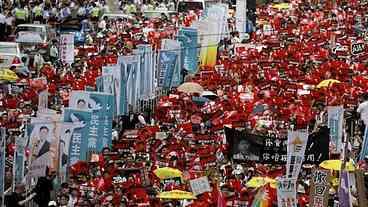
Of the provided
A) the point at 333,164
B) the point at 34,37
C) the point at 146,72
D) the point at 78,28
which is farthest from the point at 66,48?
the point at 333,164

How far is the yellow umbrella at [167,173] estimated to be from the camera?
63.5 ft

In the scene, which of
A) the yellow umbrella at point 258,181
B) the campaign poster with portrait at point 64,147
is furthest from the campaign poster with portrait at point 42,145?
the yellow umbrella at point 258,181

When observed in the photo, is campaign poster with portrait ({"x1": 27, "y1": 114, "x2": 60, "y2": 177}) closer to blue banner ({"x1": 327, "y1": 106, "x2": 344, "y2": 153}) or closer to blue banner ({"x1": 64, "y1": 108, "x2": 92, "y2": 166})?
blue banner ({"x1": 64, "y1": 108, "x2": 92, "y2": 166})

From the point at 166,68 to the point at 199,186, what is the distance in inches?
449

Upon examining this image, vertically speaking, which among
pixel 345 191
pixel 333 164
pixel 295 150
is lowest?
pixel 333 164

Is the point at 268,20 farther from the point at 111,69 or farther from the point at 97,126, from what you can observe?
the point at 97,126

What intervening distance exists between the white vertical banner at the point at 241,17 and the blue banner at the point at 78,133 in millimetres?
19729

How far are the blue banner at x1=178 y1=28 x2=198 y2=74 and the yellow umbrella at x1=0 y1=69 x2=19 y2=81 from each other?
519cm

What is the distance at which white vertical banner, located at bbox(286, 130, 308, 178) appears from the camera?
18.3 metres

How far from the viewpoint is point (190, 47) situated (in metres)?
32.7

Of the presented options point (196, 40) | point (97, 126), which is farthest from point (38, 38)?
point (97, 126)

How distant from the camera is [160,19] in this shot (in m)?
45.2

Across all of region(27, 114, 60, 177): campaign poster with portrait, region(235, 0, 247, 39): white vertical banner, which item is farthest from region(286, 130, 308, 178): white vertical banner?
region(235, 0, 247, 39): white vertical banner

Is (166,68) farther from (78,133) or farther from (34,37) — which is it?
(34,37)
